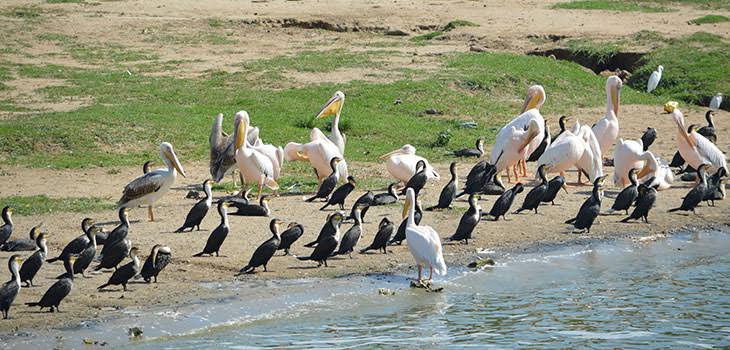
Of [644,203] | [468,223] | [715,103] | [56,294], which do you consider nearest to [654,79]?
[715,103]

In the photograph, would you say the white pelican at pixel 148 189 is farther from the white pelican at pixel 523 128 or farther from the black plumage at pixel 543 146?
the black plumage at pixel 543 146

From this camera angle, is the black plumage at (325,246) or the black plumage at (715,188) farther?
the black plumage at (715,188)

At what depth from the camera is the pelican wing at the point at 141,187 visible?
1405 cm

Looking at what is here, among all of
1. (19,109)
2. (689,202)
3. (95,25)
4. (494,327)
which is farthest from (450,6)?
(494,327)

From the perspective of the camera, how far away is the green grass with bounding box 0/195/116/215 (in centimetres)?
1438

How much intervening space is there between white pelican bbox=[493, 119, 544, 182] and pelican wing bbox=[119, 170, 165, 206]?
4730mm

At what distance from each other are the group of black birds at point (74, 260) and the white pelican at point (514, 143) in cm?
575

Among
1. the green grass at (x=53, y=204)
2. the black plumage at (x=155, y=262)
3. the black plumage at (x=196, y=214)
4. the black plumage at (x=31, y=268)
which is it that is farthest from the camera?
the green grass at (x=53, y=204)

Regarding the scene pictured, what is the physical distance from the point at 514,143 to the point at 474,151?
5.98 ft

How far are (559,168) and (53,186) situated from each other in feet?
21.7

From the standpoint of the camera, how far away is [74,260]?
11.5m

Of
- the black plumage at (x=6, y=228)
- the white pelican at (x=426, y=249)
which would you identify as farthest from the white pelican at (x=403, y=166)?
the black plumage at (x=6, y=228)

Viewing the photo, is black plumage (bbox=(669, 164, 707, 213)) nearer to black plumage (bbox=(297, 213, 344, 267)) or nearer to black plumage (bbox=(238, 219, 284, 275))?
black plumage (bbox=(297, 213, 344, 267))

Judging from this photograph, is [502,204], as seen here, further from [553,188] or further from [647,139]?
[647,139]
